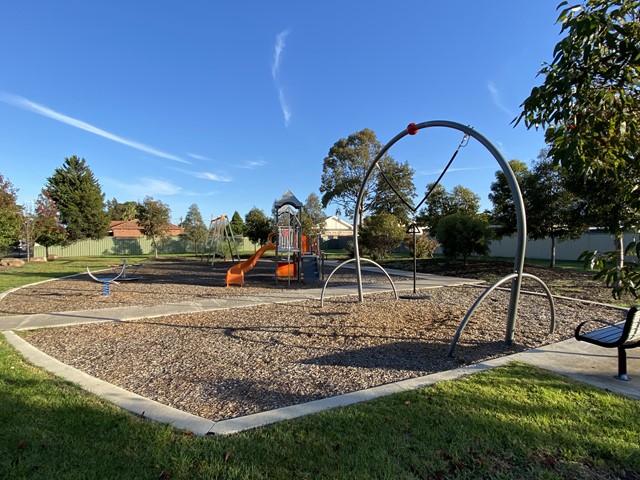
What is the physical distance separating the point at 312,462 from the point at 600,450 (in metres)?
2.09

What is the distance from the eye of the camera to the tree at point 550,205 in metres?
14.3

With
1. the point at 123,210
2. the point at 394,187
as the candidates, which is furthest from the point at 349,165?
the point at 123,210

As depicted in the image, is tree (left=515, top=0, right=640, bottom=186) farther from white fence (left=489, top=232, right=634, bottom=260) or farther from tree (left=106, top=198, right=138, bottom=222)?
tree (left=106, top=198, right=138, bottom=222)

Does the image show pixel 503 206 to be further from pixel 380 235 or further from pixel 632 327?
pixel 632 327

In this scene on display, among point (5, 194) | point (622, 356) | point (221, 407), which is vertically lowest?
point (221, 407)

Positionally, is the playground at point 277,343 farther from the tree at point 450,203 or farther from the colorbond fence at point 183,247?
the tree at point 450,203

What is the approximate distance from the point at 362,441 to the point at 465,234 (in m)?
15.3

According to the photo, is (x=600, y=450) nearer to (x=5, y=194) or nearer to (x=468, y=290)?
(x=468, y=290)

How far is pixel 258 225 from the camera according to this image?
34281 millimetres

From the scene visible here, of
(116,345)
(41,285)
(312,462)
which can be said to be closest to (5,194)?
(41,285)

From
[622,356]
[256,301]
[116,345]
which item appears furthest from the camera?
[256,301]

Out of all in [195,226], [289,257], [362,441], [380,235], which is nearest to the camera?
[362,441]

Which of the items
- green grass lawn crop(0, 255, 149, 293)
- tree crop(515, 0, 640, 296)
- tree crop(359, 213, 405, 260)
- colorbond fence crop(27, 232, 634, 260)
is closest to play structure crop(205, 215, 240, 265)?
green grass lawn crop(0, 255, 149, 293)

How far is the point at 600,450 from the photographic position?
8.85 feet
